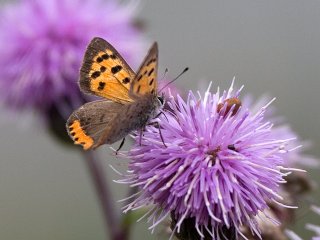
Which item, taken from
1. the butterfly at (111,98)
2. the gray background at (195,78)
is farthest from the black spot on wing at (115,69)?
the gray background at (195,78)

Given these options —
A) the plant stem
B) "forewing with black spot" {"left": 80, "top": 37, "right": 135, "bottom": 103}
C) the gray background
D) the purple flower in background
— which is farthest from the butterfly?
the gray background

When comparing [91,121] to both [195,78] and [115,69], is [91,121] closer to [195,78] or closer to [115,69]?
[115,69]

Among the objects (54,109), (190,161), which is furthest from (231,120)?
(54,109)

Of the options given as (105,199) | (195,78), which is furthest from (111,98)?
(195,78)

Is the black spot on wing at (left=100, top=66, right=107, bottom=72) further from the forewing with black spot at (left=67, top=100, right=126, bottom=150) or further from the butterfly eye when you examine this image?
the butterfly eye

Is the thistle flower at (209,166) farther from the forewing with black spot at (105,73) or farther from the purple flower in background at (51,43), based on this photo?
the purple flower in background at (51,43)

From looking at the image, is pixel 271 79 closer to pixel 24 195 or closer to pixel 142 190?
pixel 24 195
